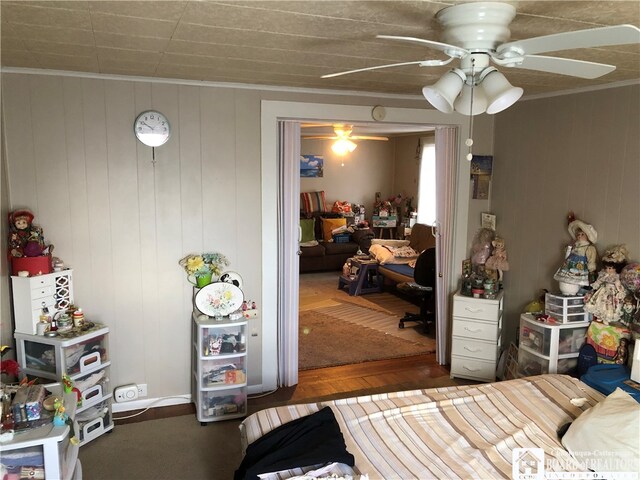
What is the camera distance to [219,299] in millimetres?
3400

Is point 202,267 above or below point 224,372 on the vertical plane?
above


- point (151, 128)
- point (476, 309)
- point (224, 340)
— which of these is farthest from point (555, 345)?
point (151, 128)

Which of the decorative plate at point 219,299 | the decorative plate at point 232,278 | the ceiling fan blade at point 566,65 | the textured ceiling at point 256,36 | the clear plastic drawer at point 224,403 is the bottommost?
the clear plastic drawer at point 224,403

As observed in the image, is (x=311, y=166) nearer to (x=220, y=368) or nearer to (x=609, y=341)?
(x=220, y=368)

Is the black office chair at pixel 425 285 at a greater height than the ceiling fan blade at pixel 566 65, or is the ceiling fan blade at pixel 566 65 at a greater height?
the ceiling fan blade at pixel 566 65

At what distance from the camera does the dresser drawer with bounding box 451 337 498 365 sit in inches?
154

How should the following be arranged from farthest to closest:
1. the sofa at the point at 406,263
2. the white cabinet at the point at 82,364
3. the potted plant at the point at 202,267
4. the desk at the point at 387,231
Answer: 1. the desk at the point at 387,231
2. the sofa at the point at 406,263
3. the potted plant at the point at 202,267
4. the white cabinet at the point at 82,364

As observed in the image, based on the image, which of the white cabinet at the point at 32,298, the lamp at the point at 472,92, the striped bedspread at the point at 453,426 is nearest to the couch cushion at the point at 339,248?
the white cabinet at the point at 32,298

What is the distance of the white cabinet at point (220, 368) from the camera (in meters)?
3.30

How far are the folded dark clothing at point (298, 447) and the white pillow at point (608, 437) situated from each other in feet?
3.21

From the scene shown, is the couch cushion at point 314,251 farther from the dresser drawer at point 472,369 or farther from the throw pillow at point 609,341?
the throw pillow at point 609,341

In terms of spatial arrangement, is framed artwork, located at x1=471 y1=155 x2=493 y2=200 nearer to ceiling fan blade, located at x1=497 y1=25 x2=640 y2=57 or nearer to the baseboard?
ceiling fan blade, located at x1=497 y1=25 x2=640 y2=57

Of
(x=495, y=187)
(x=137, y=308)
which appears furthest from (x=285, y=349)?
(x=495, y=187)

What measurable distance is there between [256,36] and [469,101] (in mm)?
979
